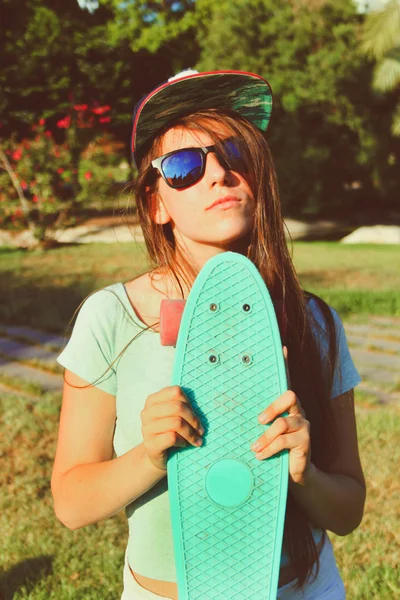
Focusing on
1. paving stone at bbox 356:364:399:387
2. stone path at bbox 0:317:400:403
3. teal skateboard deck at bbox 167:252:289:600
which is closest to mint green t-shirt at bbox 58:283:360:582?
teal skateboard deck at bbox 167:252:289:600

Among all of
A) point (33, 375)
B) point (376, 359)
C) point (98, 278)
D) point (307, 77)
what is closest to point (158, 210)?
point (33, 375)

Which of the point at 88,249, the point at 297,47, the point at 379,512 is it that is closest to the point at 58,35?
the point at 297,47

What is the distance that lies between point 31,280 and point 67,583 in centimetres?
583

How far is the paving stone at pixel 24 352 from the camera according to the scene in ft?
15.8

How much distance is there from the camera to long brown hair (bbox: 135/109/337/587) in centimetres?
126

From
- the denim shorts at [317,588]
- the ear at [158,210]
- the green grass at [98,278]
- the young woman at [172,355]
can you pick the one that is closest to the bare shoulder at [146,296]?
the young woman at [172,355]

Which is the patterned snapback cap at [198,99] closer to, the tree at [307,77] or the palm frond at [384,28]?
the palm frond at [384,28]

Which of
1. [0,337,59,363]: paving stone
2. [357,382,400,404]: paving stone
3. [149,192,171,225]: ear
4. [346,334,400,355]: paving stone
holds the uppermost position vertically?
[149,192,171,225]: ear

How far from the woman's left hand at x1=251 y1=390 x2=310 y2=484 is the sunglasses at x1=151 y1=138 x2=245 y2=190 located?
18.5 inches

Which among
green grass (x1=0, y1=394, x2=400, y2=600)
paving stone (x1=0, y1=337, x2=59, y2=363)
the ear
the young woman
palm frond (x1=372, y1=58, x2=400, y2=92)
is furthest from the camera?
palm frond (x1=372, y1=58, x2=400, y2=92)

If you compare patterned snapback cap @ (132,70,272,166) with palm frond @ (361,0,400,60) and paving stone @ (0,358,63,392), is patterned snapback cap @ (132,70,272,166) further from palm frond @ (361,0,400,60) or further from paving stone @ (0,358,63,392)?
palm frond @ (361,0,400,60)

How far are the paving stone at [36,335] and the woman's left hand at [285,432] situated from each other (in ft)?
13.4

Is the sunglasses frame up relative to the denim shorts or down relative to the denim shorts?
up

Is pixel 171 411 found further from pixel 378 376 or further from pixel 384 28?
pixel 384 28
